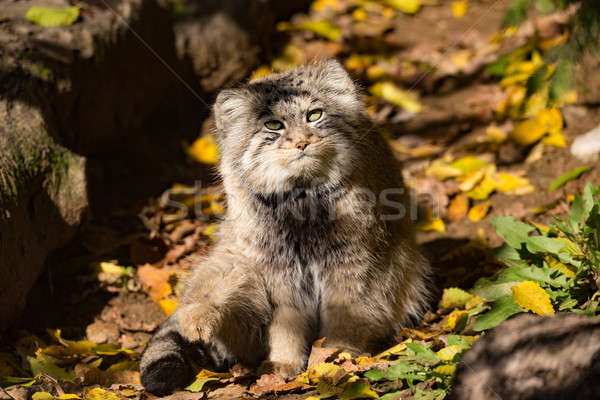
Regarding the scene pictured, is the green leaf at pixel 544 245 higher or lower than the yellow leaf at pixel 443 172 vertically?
lower

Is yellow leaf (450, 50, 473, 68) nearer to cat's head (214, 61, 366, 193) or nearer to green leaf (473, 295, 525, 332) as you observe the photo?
cat's head (214, 61, 366, 193)

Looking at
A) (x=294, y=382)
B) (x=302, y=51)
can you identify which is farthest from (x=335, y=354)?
(x=302, y=51)

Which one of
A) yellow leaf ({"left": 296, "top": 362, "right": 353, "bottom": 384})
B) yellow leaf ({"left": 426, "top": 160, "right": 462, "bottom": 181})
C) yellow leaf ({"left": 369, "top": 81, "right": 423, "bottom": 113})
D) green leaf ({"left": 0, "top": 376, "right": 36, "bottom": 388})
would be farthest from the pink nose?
yellow leaf ({"left": 369, "top": 81, "right": 423, "bottom": 113})

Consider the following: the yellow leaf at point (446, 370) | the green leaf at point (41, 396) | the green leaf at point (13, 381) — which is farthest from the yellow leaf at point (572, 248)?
the green leaf at point (13, 381)

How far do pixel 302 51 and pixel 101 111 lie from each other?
10.1 feet

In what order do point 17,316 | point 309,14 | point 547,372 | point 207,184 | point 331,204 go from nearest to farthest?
1. point 547,372
2. point 331,204
3. point 17,316
4. point 207,184
5. point 309,14

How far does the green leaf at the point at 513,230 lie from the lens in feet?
13.1

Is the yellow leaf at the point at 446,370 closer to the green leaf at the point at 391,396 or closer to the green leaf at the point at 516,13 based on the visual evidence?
the green leaf at the point at 391,396

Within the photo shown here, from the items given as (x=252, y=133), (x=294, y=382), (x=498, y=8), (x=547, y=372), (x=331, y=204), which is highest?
(x=498, y=8)

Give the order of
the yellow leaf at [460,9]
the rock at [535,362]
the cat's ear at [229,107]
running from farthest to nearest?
the yellow leaf at [460,9] < the cat's ear at [229,107] < the rock at [535,362]

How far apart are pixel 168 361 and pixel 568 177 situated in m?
3.46

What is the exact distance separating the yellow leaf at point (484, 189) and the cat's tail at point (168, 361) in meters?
2.94

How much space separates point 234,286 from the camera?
4055mm

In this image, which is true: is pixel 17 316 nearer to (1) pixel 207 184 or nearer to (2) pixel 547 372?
(1) pixel 207 184
